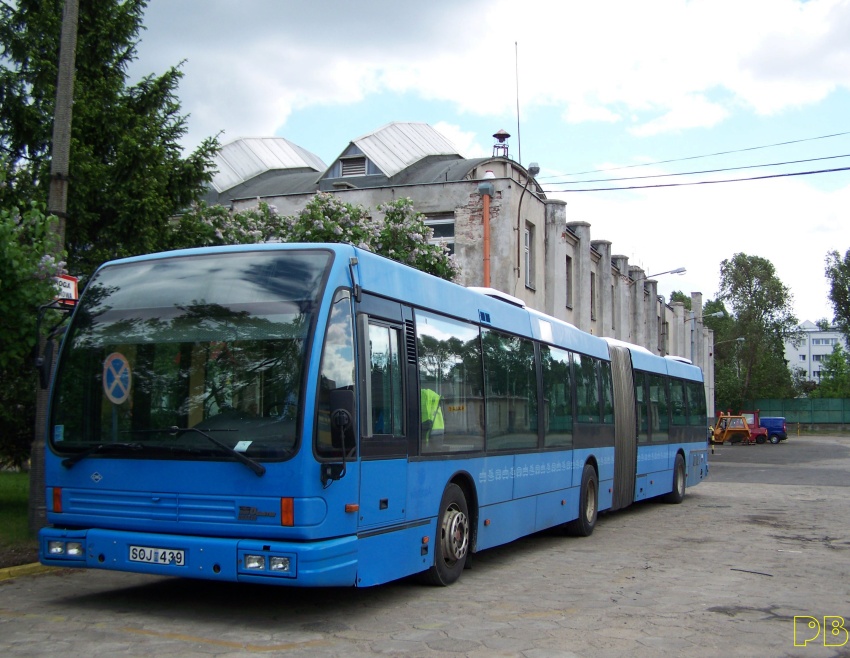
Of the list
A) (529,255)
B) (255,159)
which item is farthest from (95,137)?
(255,159)

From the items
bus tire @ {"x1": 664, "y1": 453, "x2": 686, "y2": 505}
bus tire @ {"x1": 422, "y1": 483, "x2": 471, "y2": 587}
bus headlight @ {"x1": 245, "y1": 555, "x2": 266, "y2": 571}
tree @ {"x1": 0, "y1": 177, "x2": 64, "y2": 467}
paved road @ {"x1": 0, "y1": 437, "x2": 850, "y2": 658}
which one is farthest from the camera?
bus tire @ {"x1": 664, "y1": 453, "x2": 686, "y2": 505}

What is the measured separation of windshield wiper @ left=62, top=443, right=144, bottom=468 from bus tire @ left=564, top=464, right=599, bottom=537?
769 centimetres

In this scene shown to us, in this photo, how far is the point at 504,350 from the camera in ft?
36.1

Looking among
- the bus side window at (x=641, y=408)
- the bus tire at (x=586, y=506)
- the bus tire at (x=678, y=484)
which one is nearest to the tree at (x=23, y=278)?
the bus tire at (x=586, y=506)

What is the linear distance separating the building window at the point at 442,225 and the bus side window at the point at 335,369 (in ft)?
67.4

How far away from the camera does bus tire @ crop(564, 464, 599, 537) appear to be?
1353cm

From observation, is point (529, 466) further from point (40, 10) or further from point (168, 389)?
point (40, 10)

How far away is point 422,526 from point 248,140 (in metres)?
33.8

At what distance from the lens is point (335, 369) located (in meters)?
7.23

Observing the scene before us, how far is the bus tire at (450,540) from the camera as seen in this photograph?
8.82 meters

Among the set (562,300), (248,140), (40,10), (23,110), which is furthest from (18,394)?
(248,140)

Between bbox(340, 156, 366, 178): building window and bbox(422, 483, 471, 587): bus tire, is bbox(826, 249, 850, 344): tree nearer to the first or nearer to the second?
bbox(340, 156, 366, 178): building window

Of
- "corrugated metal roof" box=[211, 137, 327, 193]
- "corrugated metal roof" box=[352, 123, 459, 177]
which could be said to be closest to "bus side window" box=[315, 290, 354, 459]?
"corrugated metal roof" box=[352, 123, 459, 177]

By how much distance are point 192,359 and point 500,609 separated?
10.8 ft
